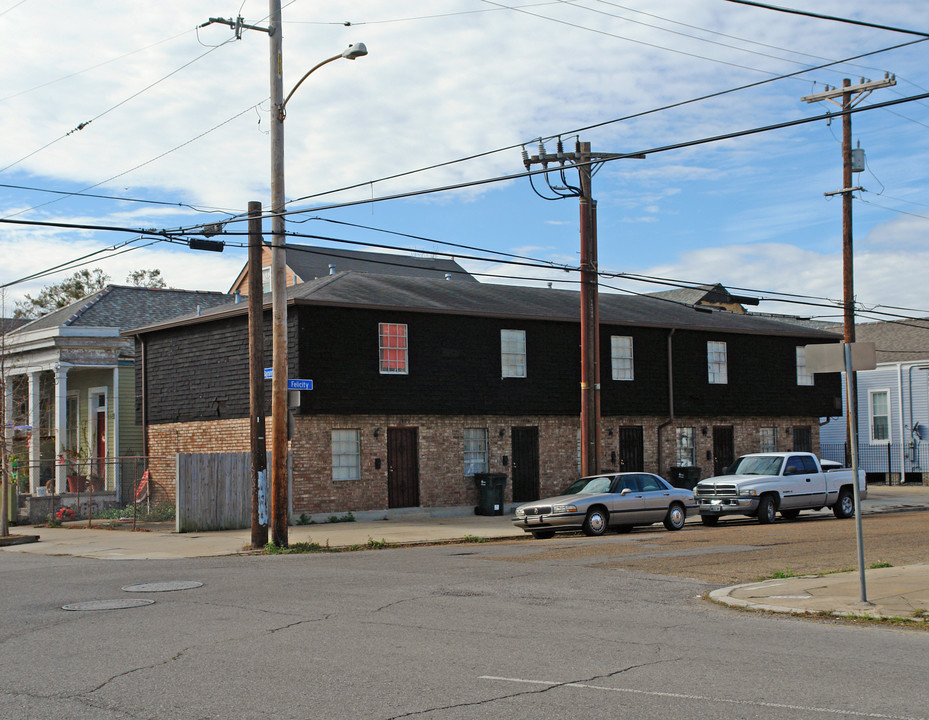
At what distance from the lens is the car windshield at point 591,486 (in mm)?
22734

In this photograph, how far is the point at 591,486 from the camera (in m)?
23.1

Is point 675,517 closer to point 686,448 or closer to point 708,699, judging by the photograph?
point 686,448

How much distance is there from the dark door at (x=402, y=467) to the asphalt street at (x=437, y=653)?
13295mm

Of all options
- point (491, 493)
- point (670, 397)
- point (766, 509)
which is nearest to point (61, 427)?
point (491, 493)

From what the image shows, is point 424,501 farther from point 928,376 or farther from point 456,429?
point 928,376

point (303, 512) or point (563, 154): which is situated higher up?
point (563, 154)

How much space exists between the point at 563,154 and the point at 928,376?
82.1 feet

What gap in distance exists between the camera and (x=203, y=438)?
3044 cm

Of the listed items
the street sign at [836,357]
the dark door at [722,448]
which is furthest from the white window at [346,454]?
the street sign at [836,357]

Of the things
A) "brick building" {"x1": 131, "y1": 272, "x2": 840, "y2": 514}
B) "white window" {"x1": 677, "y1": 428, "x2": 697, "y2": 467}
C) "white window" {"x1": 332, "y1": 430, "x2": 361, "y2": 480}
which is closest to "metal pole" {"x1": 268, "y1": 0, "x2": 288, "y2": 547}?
"brick building" {"x1": 131, "y1": 272, "x2": 840, "y2": 514}

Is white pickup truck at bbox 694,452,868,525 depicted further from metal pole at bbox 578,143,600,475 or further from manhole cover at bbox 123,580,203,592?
manhole cover at bbox 123,580,203,592

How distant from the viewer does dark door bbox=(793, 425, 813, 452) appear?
1544 inches

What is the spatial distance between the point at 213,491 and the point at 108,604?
12636mm

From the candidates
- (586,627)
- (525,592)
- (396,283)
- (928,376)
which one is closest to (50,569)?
(525,592)
